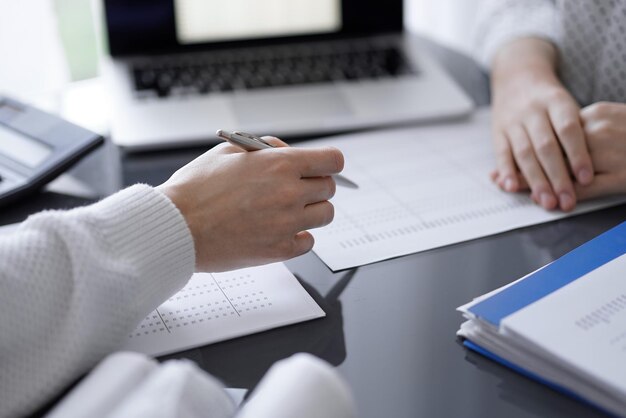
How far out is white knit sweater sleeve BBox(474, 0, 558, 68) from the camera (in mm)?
1171

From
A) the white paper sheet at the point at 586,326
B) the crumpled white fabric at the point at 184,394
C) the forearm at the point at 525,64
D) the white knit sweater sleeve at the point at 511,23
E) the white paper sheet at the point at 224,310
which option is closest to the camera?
the crumpled white fabric at the point at 184,394

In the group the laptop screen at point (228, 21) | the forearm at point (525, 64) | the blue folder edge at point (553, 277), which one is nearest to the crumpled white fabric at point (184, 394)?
the blue folder edge at point (553, 277)

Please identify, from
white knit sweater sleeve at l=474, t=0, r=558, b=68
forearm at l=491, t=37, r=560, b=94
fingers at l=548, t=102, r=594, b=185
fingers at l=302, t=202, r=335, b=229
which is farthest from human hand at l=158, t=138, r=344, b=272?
white knit sweater sleeve at l=474, t=0, r=558, b=68

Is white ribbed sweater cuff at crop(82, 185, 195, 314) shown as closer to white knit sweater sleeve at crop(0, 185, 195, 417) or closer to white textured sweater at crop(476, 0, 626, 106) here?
white knit sweater sleeve at crop(0, 185, 195, 417)

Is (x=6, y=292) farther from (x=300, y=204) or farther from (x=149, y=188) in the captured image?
(x=300, y=204)

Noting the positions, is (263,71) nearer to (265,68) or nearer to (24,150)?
(265,68)

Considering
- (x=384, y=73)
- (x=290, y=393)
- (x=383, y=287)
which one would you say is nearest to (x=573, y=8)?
(x=384, y=73)

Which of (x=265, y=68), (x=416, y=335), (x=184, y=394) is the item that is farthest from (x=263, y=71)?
(x=184, y=394)

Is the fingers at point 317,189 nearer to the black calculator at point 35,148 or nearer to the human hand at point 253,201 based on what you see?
the human hand at point 253,201

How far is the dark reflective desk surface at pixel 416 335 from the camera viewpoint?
0.59 metres

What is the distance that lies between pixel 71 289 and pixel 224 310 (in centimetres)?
15

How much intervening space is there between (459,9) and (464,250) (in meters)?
1.20

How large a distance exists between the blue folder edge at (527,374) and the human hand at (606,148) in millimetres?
330

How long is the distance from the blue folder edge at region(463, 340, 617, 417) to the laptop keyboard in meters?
0.62
